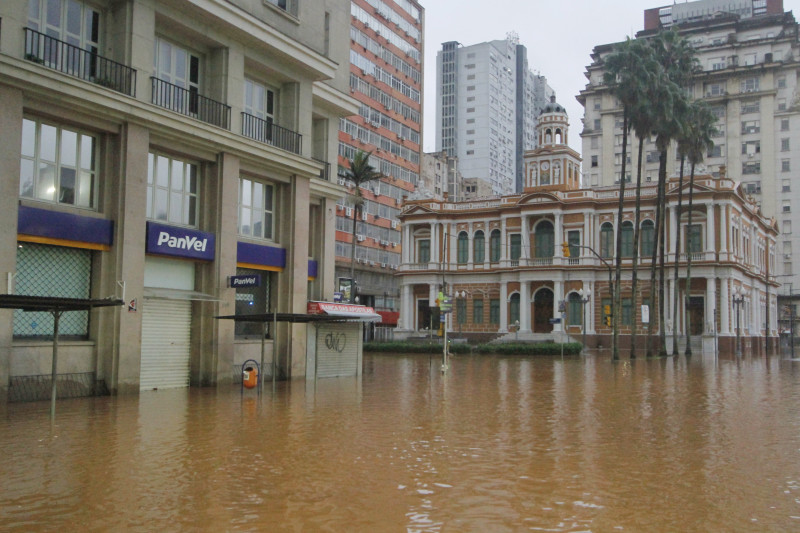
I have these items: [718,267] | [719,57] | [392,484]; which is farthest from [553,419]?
[719,57]

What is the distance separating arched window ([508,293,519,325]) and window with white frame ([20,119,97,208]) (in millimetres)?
56123

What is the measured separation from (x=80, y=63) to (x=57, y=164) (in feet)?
9.61

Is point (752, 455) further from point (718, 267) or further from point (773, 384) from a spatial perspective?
point (718, 267)

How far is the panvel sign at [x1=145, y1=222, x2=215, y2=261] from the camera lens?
882 inches

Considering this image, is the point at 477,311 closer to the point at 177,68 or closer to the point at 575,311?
the point at 575,311

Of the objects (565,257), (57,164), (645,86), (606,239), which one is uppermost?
(645,86)

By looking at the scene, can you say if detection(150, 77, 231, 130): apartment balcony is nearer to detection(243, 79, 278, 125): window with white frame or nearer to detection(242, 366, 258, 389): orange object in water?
detection(243, 79, 278, 125): window with white frame

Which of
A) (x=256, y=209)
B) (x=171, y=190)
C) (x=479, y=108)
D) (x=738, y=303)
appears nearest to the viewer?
(x=171, y=190)

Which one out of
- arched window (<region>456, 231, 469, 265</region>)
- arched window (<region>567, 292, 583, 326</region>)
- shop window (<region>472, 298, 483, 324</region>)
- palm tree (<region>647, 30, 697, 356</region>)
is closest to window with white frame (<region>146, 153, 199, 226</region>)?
palm tree (<region>647, 30, 697, 356</region>)

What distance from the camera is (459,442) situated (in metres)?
14.6

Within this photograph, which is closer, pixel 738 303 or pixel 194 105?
pixel 194 105

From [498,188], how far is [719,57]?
7264cm

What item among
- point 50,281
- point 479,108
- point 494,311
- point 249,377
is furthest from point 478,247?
point 479,108

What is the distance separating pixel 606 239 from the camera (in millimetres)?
71750
